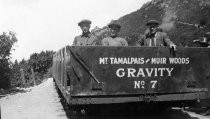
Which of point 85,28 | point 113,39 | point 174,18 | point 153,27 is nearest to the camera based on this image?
point 153,27

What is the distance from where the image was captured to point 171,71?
258 inches

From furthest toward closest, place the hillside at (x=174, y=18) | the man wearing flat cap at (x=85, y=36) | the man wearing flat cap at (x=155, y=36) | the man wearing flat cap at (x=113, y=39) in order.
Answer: the hillside at (x=174, y=18)
the man wearing flat cap at (x=85, y=36)
the man wearing flat cap at (x=113, y=39)
the man wearing flat cap at (x=155, y=36)

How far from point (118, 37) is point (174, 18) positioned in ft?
66.7

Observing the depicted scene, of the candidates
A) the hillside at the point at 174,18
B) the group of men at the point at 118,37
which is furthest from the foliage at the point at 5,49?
the group of men at the point at 118,37

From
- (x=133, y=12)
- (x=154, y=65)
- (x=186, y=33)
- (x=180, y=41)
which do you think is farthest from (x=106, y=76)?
(x=133, y=12)

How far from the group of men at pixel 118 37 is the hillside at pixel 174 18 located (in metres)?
9.69

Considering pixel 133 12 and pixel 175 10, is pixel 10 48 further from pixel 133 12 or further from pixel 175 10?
pixel 133 12

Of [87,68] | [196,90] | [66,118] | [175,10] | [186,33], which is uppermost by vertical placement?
[175,10]

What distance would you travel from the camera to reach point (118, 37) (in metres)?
7.69

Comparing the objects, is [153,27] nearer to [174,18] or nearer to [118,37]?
[118,37]

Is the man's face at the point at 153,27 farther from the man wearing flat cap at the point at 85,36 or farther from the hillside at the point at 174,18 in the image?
the hillside at the point at 174,18

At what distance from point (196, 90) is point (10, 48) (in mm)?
15543

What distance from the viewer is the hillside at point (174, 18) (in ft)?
65.0

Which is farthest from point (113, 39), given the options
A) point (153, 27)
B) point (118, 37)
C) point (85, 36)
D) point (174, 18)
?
point (174, 18)
